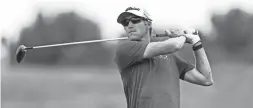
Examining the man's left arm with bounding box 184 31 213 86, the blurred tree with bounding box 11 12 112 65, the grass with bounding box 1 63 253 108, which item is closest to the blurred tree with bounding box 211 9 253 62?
the grass with bounding box 1 63 253 108

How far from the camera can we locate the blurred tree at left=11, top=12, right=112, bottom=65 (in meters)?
14.6

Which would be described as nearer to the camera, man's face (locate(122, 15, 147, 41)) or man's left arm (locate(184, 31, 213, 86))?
man's face (locate(122, 15, 147, 41))

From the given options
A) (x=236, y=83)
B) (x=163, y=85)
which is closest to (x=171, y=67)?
(x=163, y=85)

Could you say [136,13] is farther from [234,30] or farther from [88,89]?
[234,30]

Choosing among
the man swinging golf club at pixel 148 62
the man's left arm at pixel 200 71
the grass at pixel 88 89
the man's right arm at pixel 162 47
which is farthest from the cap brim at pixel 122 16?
the grass at pixel 88 89

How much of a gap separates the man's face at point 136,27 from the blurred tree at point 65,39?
31.1ft

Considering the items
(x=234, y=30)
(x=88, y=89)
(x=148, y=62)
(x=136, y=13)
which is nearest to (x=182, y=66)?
(x=148, y=62)

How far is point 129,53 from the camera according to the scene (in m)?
4.37

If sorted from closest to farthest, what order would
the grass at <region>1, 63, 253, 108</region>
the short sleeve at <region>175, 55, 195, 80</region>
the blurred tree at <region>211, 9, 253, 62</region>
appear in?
1. the short sleeve at <region>175, 55, 195, 80</region>
2. the grass at <region>1, 63, 253, 108</region>
3. the blurred tree at <region>211, 9, 253, 62</region>

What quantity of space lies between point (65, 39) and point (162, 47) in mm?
12260

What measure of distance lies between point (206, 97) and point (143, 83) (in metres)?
9.56

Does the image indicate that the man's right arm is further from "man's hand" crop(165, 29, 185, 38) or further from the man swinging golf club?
"man's hand" crop(165, 29, 185, 38)

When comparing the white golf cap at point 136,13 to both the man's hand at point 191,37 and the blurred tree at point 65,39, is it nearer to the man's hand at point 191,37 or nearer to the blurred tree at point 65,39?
the man's hand at point 191,37

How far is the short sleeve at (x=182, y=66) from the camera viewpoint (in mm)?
4527
